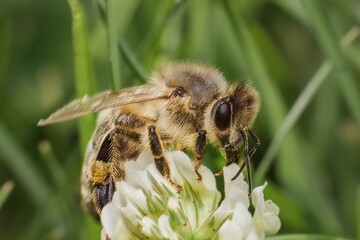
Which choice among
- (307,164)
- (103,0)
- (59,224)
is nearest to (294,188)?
(307,164)

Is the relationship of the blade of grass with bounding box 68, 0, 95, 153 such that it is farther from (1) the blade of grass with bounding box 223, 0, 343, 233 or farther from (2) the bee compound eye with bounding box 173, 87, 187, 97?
(1) the blade of grass with bounding box 223, 0, 343, 233

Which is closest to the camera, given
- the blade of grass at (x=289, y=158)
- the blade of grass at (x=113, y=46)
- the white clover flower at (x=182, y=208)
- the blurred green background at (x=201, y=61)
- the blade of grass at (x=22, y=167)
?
the white clover flower at (x=182, y=208)

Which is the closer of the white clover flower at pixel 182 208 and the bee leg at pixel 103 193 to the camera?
the white clover flower at pixel 182 208

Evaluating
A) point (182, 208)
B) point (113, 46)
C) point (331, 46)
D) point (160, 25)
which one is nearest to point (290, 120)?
point (331, 46)

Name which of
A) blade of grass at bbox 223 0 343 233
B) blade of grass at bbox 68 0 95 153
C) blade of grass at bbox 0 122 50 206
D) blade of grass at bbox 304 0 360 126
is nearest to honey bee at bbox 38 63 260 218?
blade of grass at bbox 68 0 95 153

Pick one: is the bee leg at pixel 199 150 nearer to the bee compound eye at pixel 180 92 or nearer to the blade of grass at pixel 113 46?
the bee compound eye at pixel 180 92

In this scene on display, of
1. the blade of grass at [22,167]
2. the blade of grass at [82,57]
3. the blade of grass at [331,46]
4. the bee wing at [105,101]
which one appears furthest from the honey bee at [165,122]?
the blade of grass at [22,167]

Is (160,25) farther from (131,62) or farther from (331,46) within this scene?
(331,46)
